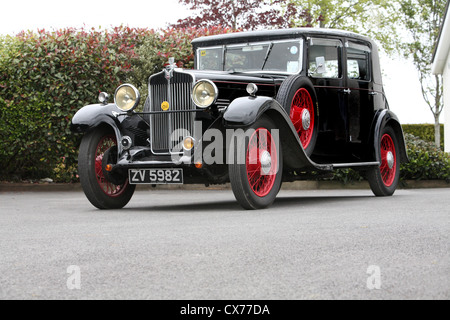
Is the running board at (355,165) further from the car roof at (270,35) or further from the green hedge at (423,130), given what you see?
the green hedge at (423,130)

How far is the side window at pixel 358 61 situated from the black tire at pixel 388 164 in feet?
3.10

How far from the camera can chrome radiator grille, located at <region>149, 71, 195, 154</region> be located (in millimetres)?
7504

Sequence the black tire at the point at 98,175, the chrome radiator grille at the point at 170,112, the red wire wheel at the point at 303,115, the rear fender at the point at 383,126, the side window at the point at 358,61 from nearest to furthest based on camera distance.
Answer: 1. the chrome radiator grille at the point at 170,112
2. the black tire at the point at 98,175
3. the red wire wheel at the point at 303,115
4. the side window at the point at 358,61
5. the rear fender at the point at 383,126

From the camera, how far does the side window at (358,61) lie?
9367mm

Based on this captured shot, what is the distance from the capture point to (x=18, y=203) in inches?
373

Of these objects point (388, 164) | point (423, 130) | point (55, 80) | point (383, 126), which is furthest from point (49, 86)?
point (423, 130)

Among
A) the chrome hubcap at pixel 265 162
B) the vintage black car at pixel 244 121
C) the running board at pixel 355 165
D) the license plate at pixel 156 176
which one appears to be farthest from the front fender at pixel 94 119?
the running board at pixel 355 165

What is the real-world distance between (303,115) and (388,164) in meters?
2.59

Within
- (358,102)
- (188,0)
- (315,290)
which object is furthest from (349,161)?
(188,0)

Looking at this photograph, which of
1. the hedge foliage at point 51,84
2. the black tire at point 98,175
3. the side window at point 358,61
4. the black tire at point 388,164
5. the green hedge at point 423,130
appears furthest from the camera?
the green hedge at point 423,130

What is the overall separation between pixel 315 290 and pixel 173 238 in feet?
6.26

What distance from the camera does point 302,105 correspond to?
27.0ft

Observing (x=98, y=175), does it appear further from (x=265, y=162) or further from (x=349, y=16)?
(x=349, y=16)

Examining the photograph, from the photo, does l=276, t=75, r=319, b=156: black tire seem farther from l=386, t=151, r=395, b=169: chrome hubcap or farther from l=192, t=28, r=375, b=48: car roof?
l=386, t=151, r=395, b=169: chrome hubcap
